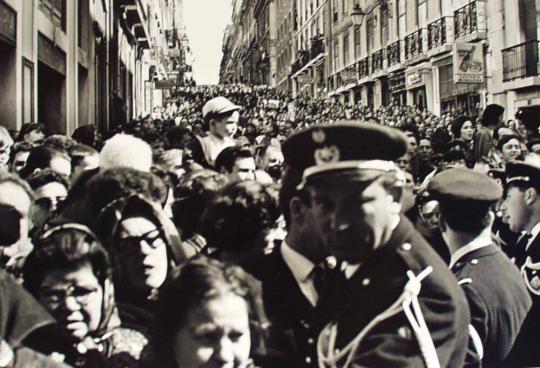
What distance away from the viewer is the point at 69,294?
6.72ft

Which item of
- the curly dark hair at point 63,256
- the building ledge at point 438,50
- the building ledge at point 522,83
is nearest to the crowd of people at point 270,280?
the curly dark hair at point 63,256

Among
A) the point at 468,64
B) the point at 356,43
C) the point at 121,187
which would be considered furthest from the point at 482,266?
the point at 356,43

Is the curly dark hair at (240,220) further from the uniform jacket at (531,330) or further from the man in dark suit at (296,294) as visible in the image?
the uniform jacket at (531,330)

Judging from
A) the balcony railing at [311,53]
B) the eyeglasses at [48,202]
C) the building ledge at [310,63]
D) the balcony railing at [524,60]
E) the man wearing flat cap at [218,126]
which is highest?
the balcony railing at [311,53]

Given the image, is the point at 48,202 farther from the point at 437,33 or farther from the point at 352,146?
the point at 437,33

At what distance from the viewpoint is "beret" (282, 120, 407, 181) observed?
1.90m

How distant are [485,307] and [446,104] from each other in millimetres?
21352

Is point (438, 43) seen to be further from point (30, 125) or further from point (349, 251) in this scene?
point (349, 251)

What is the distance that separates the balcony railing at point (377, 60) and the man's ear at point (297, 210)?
29.3m

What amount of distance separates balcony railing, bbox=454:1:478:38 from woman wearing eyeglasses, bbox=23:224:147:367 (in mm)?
20041

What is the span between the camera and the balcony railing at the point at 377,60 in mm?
30594

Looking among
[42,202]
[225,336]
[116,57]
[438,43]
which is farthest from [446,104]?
[225,336]

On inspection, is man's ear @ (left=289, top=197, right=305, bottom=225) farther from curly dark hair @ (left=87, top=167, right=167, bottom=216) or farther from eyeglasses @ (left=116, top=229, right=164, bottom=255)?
curly dark hair @ (left=87, top=167, right=167, bottom=216)

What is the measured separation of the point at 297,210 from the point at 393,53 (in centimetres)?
2774
